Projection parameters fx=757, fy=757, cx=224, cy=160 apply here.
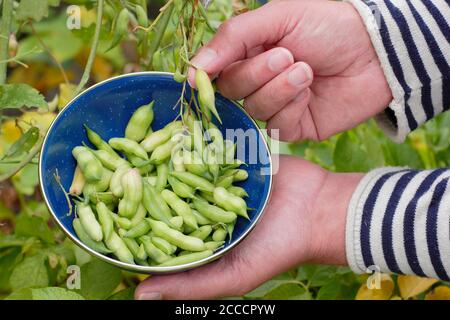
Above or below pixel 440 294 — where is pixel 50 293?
above

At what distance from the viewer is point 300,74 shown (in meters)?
1.04

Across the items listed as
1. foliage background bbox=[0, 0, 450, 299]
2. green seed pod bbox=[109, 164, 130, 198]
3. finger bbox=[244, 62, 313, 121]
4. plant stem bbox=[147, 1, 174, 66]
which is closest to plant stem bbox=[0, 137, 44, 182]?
foliage background bbox=[0, 0, 450, 299]

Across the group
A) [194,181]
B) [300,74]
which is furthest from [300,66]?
[194,181]

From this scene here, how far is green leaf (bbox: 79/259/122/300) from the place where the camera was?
1.05m

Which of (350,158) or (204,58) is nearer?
(204,58)

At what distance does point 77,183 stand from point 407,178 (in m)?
0.47

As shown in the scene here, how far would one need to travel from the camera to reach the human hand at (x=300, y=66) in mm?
1050

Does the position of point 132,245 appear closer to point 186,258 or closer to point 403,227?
point 186,258

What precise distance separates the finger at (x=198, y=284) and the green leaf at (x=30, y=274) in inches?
7.1

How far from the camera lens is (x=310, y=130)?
126 centimetres

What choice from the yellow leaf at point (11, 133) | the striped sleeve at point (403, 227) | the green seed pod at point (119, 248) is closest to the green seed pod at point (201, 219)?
the green seed pod at point (119, 248)

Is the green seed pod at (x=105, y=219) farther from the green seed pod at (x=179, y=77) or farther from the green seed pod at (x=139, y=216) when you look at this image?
the green seed pod at (x=179, y=77)

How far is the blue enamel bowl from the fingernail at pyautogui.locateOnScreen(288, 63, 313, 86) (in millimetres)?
81
